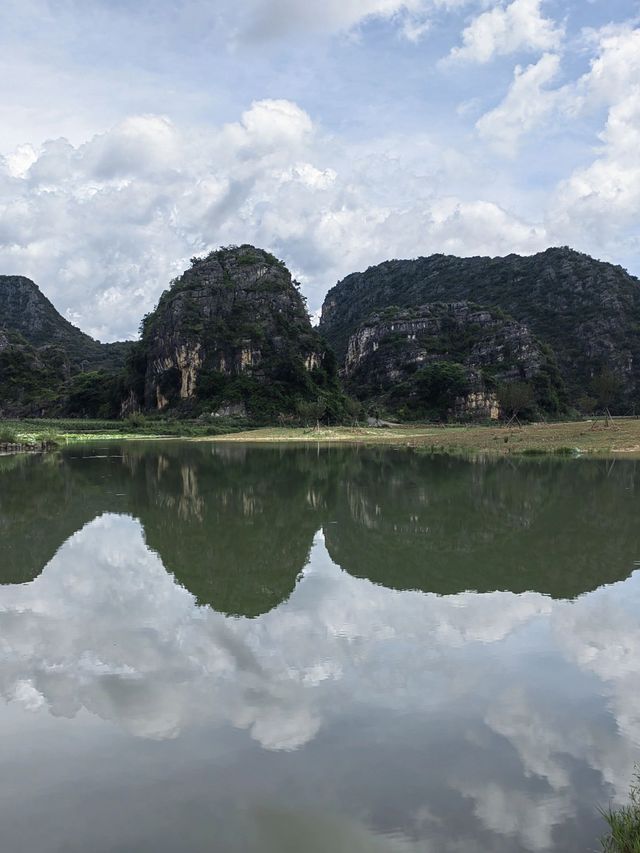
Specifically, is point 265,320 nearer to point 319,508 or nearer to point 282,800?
point 319,508

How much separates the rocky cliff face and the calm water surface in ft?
391

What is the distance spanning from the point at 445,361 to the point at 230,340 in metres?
51.7

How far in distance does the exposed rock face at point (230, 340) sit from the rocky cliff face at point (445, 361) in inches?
854

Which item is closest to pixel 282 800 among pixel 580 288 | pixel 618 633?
pixel 618 633

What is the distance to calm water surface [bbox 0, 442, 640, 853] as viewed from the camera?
468 cm

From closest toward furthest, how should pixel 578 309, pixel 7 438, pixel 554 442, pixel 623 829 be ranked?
pixel 623 829
pixel 554 442
pixel 7 438
pixel 578 309

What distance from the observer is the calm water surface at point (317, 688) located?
4.68 metres

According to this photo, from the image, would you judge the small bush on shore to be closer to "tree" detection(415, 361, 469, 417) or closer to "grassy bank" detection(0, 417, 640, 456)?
"grassy bank" detection(0, 417, 640, 456)

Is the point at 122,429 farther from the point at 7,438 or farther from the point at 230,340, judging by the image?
the point at 7,438

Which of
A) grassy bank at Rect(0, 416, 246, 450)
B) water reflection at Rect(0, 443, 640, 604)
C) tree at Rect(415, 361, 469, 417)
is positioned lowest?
grassy bank at Rect(0, 416, 246, 450)

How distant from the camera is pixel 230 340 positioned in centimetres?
13238

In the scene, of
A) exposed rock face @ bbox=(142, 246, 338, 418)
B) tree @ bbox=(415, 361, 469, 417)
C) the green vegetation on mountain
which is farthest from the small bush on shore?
tree @ bbox=(415, 361, 469, 417)

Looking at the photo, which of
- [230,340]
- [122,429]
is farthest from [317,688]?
[230,340]

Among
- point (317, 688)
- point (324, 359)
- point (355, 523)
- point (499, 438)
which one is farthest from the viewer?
point (324, 359)
